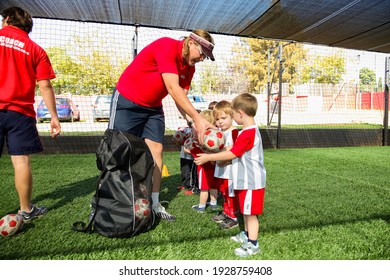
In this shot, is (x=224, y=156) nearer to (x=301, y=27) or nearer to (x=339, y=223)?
(x=339, y=223)

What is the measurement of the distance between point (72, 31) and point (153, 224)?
651 cm

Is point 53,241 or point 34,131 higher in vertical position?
point 34,131

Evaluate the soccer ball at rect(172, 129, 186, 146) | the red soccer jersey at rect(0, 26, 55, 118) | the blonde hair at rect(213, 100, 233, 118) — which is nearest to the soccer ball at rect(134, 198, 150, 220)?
the blonde hair at rect(213, 100, 233, 118)

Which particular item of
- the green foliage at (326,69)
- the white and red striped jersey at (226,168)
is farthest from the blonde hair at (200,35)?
the green foliage at (326,69)

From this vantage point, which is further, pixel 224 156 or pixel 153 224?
pixel 153 224

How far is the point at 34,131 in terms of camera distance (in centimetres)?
320

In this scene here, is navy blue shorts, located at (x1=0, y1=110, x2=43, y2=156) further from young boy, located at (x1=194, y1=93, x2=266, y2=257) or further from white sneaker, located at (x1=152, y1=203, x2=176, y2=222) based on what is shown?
young boy, located at (x1=194, y1=93, x2=266, y2=257)

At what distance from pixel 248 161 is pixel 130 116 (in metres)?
1.30

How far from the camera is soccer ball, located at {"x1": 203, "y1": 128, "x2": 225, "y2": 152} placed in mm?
2810

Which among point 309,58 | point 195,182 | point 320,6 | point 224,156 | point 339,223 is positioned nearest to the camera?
point 224,156

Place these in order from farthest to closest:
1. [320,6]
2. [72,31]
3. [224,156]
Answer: [72,31] < [320,6] < [224,156]

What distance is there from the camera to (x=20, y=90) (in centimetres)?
306

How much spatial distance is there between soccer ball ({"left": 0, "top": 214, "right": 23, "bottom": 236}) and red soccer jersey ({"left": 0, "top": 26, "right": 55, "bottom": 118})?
99 centimetres

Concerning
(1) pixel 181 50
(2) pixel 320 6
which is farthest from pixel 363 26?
(1) pixel 181 50
